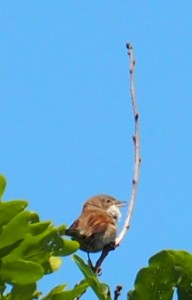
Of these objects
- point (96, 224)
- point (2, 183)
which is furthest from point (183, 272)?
point (96, 224)

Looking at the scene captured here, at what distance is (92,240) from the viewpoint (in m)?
6.33

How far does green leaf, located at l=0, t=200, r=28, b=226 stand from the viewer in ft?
8.73

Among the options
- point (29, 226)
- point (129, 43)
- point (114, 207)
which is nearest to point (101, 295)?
point (29, 226)

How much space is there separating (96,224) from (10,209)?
4.85m

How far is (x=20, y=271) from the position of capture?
270 cm

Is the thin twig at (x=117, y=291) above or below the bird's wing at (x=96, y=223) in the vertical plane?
below

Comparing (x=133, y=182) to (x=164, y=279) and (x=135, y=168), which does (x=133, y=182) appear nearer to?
(x=135, y=168)

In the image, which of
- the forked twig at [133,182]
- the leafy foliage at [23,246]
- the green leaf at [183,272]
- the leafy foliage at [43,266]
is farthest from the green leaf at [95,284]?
the forked twig at [133,182]

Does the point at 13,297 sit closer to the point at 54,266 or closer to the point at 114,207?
the point at 54,266

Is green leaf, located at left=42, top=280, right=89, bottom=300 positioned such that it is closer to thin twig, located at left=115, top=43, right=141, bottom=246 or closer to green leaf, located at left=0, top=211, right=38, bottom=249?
green leaf, located at left=0, top=211, right=38, bottom=249

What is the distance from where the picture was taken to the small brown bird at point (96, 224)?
20.4ft

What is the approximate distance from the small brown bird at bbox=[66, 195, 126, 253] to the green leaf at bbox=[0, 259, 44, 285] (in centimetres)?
205

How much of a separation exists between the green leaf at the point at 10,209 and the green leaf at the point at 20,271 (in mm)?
137

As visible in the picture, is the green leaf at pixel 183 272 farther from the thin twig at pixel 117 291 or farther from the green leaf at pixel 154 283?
the thin twig at pixel 117 291
